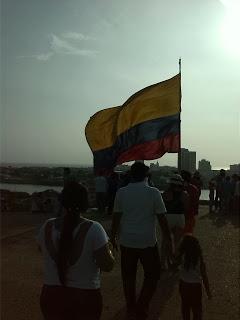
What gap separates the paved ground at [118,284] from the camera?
7016mm

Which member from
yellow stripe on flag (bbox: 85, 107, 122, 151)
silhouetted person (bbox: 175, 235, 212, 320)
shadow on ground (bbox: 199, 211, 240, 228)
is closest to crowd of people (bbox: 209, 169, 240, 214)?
shadow on ground (bbox: 199, 211, 240, 228)

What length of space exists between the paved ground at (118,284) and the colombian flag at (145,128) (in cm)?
251

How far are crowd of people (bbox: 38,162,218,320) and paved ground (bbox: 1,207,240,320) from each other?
1.94ft

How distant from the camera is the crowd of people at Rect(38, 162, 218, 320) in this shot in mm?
4094

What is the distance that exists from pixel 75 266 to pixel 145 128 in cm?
1064

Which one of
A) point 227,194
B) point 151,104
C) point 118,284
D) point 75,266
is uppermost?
point 151,104

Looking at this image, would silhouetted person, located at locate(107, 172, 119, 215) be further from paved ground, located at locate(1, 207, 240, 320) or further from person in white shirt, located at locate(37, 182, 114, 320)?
person in white shirt, located at locate(37, 182, 114, 320)

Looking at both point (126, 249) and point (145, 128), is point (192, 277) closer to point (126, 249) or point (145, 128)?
point (126, 249)

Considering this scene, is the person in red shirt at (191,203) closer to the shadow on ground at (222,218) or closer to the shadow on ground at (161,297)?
the shadow on ground at (161,297)

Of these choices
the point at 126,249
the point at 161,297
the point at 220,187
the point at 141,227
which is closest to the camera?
the point at 141,227

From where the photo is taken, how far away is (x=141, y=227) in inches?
250

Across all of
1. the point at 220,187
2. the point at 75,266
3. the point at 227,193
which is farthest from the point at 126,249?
the point at 220,187

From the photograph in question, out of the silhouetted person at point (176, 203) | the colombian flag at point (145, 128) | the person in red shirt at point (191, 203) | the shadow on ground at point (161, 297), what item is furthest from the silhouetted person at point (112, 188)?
the silhouetted person at point (176, 203)

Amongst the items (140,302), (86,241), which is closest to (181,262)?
(140,302)
